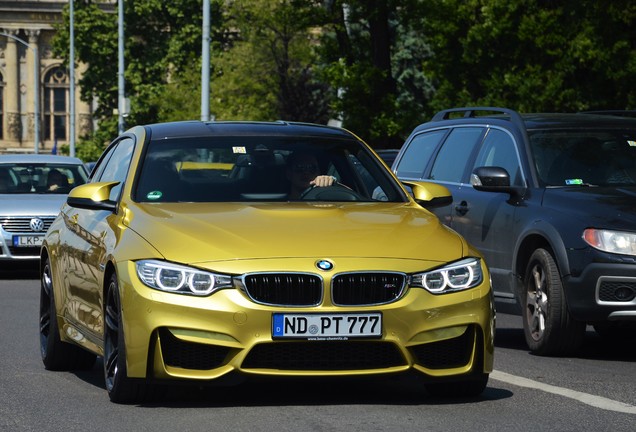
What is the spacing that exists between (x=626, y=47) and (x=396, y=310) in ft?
102

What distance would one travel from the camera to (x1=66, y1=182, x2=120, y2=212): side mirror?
357 inches

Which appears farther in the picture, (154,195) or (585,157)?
(585,157)

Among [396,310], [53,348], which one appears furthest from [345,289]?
[53,348]

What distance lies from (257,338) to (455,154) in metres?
6.32

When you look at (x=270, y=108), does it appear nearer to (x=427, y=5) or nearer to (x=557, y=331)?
(x=427, y=5)

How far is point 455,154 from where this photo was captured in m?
13.9

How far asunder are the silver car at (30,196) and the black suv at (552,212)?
8.62m

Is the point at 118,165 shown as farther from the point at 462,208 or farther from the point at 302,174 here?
the point at 462,208

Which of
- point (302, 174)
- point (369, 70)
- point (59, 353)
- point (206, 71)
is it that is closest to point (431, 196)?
point (302, 174)

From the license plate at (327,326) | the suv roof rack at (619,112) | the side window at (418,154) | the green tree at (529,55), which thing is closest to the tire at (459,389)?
the license plate at (327,326)

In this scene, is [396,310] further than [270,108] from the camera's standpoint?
No

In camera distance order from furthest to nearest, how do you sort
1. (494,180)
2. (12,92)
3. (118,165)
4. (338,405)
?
(12,92) → (494,180) → (118,165) → (338,405)

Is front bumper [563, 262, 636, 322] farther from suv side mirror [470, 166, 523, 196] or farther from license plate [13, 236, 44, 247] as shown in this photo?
license plate [13, 236, 44, 247]

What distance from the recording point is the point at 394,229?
27.6ft
